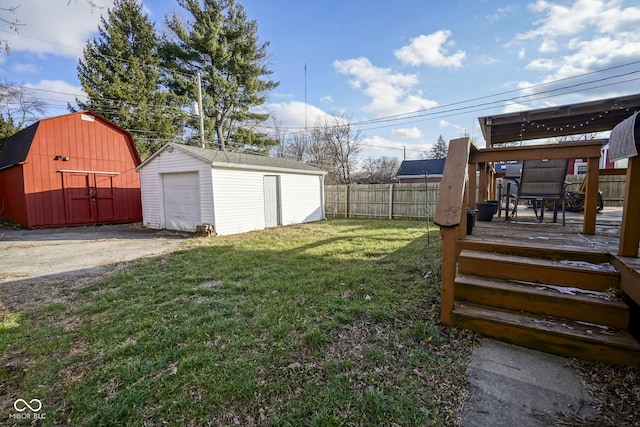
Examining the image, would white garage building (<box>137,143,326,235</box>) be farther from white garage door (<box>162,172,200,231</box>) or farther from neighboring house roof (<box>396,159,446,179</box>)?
neighboring house roof (<box>396,159,446,179</box>)

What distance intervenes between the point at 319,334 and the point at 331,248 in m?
3.54

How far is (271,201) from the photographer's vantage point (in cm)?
1026

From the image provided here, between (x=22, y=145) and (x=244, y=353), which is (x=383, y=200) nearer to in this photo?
(x=244, y=353)

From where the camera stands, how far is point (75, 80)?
14.2 metres

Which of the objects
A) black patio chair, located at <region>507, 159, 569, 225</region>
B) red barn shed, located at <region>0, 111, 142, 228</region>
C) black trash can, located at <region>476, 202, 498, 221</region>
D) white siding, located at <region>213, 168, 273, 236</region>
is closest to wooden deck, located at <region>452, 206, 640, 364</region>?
black patio chair, located at <region>507, 159, 569, 225</region>

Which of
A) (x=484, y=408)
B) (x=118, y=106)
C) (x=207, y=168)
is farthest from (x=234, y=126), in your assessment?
(x=484, y=408)

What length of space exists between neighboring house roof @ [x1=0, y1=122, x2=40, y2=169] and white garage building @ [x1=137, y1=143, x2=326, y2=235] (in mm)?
4042

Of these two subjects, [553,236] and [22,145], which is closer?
[553,236]

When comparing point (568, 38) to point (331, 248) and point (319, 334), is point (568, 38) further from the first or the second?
point (319, 334)

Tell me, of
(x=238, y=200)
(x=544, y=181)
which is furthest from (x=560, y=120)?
(x=238, y=200)

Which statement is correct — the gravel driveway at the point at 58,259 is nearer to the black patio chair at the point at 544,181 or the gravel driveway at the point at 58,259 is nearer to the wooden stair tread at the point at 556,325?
the wooden stair tread at the point at 556,325

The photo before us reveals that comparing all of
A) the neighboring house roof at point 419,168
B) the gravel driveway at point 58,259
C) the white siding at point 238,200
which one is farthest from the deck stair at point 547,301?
the neighboring house roof at point 419,168

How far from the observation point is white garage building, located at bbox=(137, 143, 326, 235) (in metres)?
8.34

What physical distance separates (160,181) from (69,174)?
14.0 ft
